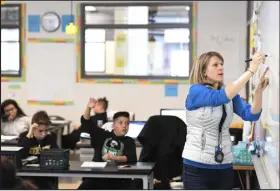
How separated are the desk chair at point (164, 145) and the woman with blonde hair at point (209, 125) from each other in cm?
160

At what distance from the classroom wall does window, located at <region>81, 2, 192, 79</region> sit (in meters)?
0.21

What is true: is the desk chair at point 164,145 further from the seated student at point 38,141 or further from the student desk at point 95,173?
the seated student at point 38,141

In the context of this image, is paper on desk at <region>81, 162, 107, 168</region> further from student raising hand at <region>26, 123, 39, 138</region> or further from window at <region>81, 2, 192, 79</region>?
window at <region>81, 2, 192, 79</region>

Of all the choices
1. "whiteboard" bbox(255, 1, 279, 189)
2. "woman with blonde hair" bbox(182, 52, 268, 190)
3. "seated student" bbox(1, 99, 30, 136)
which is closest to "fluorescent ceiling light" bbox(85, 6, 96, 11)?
"seated student" bbox(1, 99, 30, 136)

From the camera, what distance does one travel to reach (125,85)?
804cm

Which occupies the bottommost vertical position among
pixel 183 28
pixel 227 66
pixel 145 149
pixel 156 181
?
pixel 156 181

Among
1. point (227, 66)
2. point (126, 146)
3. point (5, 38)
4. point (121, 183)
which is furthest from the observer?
point (5, 38)

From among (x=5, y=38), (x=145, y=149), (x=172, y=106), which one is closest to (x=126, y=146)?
(x=145, y=149)

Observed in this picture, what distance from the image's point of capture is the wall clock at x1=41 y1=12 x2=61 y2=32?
811 cm

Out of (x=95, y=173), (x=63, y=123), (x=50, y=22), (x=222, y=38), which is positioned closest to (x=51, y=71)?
(x=50, y=22)

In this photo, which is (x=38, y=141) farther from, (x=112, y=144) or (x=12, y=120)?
(x=12, y=120)

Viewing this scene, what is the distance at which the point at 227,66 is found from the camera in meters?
7.68

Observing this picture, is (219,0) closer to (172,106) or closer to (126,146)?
(172,106)

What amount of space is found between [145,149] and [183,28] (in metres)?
3.98
